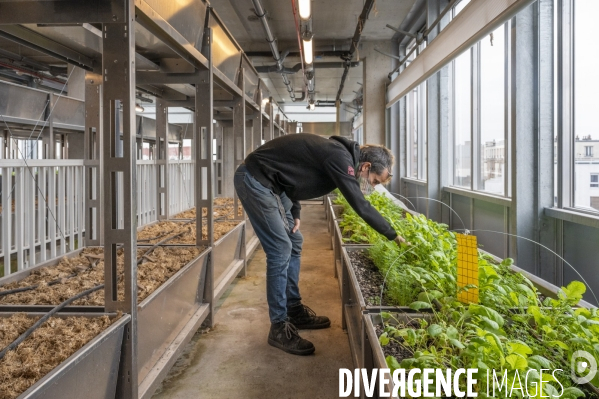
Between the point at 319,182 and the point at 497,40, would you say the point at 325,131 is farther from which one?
the point at 319,182

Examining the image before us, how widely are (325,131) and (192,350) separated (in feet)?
45.1

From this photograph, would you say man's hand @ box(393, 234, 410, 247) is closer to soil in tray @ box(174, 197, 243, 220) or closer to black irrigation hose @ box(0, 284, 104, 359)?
black irrigation hose @ box(0, 284, 104, 359)

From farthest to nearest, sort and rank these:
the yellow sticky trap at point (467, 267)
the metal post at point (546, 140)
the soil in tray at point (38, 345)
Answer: the metal post at point (546, 140), the yellow sticky trap at point (467, 267), the soil in tray at point (38, 345)

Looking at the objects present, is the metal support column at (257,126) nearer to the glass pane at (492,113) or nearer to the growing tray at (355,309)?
the glass pane at (492,113)

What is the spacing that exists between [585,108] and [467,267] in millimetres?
2786

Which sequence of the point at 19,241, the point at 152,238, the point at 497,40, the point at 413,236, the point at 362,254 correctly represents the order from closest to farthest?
the point at 413,236 → the point at 362,254 → the point at 152,238 → the point at 19,241 → the point at 497,40

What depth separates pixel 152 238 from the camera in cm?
388

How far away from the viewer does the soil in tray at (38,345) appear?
1.44 m

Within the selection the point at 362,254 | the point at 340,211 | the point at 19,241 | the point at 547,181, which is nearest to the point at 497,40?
the point at 547,181

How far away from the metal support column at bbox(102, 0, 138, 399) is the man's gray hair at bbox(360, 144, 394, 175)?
1472 millimetres

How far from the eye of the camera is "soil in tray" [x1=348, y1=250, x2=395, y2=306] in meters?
2.19

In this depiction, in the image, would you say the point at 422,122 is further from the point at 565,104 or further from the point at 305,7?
the point at 565,104

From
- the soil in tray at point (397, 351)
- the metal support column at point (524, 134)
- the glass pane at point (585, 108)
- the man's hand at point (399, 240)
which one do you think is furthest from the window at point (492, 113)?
the soil in tray at point (397, 351)

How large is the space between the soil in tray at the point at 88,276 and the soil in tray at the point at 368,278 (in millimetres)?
1204
